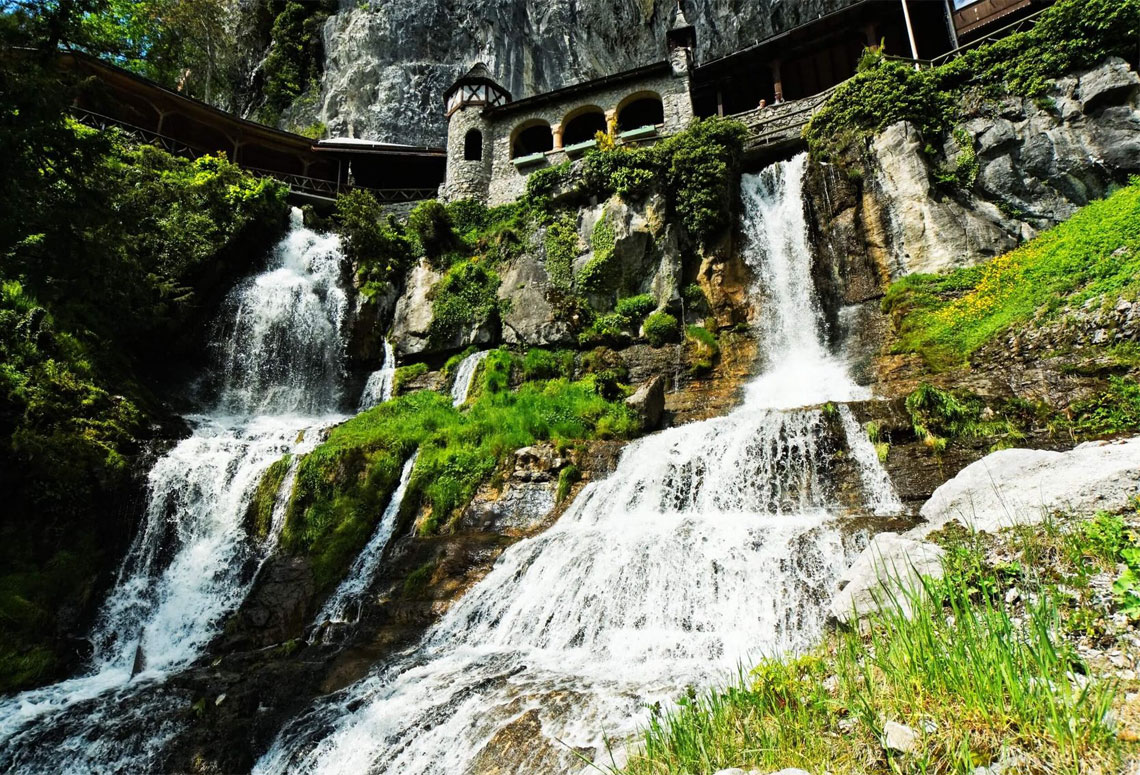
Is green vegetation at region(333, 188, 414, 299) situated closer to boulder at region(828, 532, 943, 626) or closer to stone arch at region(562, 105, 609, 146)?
→ stone arch at region(562, 105, 609, 146)

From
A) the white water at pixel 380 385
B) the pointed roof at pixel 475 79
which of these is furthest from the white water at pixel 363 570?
the pointed roof at pixel 475 79

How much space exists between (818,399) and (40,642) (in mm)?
15610

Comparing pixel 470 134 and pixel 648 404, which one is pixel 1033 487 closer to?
pixel 648 404

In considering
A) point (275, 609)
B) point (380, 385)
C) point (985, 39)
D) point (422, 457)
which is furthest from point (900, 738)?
point (985, 39)

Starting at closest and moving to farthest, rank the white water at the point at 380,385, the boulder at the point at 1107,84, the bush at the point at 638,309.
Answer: the boulder at the point at 1107,84
the bush at the point at 638,309
the white water at the point at 380,385

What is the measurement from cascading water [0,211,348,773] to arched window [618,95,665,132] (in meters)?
14.8

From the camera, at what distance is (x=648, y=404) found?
13555 millimetres

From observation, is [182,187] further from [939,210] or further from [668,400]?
[939,210]

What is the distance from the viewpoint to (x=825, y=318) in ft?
53.2

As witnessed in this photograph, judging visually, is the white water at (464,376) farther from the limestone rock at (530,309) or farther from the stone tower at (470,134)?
the stone tower at (470,134)

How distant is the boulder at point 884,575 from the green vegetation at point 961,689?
7.2 inches

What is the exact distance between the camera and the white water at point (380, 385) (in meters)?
19.1

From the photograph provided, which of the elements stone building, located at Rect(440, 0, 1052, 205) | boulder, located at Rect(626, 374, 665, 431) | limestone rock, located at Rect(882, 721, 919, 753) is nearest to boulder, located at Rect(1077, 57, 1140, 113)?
stone building, located at Rect(440, 0, 1052, 205)

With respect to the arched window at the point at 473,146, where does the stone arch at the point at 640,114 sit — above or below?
above
